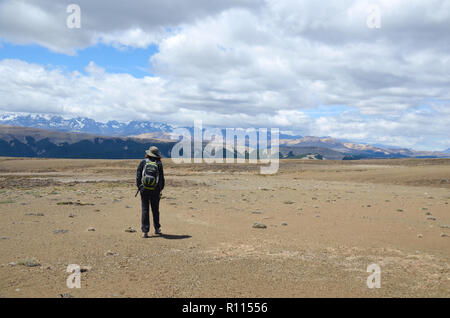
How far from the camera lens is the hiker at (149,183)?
11406 millimetres

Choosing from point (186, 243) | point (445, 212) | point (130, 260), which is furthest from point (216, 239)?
point (445, 212)

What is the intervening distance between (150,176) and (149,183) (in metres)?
0.23

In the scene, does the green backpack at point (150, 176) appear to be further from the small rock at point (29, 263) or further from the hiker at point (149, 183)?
the small rock at point (29, 263)

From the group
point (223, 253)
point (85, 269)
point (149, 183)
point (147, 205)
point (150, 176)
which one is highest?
point (150, 176)

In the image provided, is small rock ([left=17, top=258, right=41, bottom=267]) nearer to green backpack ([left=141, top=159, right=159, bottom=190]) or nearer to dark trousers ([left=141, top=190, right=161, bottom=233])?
dark trousers ([left=141, top=190, right=161, bottom=233])

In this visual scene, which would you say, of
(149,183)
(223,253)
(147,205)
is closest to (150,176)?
(149,183)

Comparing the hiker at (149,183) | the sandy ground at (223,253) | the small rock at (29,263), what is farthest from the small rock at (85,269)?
the hiker at (149,183)

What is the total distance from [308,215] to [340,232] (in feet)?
13.2

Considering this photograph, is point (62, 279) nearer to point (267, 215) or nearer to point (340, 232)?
point (340, 232)

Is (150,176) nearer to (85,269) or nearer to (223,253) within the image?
(223,253)

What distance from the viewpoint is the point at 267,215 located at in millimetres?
16984

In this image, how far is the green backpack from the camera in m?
11.4

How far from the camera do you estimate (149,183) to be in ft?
37.5
